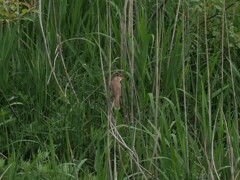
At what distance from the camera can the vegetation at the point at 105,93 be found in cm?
292

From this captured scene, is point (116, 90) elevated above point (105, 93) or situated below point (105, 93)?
above

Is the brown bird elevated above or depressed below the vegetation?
above

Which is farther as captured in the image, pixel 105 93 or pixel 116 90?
pixel 105 93

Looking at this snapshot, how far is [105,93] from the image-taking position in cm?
312

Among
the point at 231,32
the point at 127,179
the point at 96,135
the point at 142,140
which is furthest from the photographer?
the point at 231,32

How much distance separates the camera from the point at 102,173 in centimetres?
285

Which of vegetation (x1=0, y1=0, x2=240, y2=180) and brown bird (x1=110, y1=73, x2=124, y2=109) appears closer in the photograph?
brown bird (x1=110, y1=73, x2=124, y2=109)

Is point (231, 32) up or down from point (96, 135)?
up

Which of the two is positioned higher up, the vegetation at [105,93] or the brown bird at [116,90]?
the brown bird at [116,90]

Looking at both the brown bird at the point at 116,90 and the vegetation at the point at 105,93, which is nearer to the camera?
the brown bird at the point at 116,90

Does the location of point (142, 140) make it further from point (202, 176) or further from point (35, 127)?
point (35, 127)

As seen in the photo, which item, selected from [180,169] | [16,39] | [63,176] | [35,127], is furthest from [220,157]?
[16,39]

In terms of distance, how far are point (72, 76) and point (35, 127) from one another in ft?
1.23

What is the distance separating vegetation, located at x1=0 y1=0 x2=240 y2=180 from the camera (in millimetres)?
2918
